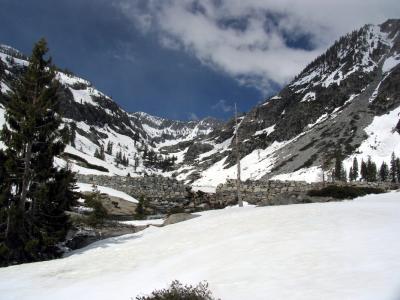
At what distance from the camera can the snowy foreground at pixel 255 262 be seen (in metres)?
9.77

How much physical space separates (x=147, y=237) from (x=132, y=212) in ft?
73.4

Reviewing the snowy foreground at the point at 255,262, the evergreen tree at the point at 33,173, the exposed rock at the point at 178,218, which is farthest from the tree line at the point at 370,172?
the evergreen tree at the point at 33,173

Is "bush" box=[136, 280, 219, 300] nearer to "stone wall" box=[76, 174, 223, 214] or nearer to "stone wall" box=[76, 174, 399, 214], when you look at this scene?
"stone wall" box=[76, 174, 399, 214]

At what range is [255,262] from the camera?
12.3 meters

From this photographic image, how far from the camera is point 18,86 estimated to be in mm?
21844

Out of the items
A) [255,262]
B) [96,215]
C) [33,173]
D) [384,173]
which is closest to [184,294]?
[255,262]

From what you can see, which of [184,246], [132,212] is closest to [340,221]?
[184,246]

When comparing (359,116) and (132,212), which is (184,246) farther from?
(359,116)

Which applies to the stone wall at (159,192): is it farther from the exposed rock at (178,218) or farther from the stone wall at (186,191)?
the exposed rock at (178,218)

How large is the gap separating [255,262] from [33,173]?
13704 millimetres

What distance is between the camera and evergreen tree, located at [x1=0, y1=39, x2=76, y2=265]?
790 inches

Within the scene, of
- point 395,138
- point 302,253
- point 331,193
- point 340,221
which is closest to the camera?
point 302,253

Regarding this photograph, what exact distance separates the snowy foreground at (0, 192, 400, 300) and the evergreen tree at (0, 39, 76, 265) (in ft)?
8.15

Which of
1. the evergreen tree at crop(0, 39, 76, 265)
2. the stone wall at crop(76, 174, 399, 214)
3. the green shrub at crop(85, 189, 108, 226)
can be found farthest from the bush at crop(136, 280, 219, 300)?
the stone wall at crop(76, 174, 399, 214)
